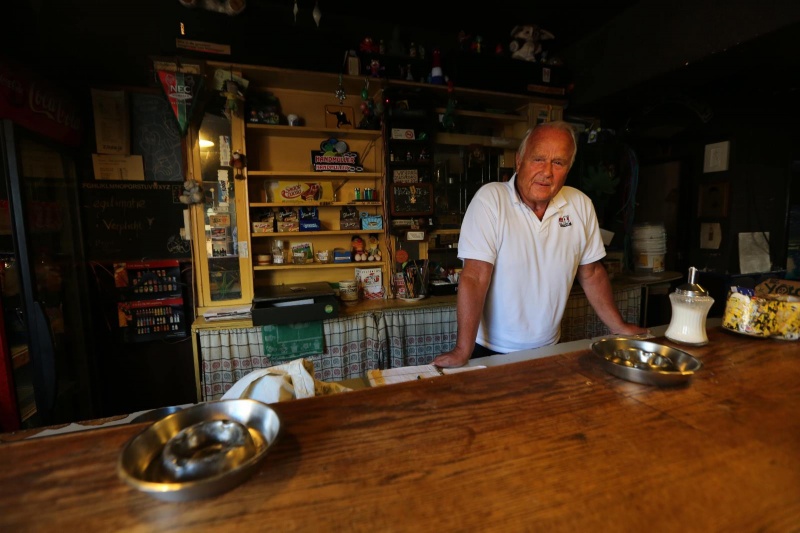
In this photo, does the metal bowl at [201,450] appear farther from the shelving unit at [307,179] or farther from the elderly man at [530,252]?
the shelving unit at [307,179]

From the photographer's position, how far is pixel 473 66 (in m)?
2.98

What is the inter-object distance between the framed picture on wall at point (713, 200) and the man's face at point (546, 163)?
3.10 meters

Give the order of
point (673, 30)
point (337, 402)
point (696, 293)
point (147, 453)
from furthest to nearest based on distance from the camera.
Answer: point (673, 30) → point (696, 293) → point (337, 402) → point (147, 453)

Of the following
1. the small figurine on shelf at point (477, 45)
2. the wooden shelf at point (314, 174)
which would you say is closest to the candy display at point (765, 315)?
the wooden shelf at point (314, 174)

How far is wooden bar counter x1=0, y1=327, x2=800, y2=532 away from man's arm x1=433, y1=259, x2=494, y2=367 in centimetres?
57

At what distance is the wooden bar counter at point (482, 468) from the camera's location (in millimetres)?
511

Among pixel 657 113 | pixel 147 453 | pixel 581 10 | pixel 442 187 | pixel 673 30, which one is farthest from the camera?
pixel 657 113

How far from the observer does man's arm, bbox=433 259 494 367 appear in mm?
1450

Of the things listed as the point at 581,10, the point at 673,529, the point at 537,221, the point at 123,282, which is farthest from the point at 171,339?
the point at 581,10

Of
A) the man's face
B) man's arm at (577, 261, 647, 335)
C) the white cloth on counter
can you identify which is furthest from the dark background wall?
the white cloth on counter

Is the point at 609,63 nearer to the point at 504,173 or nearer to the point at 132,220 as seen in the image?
the point at 504,173

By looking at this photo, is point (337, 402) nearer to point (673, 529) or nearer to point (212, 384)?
point (673, 529)

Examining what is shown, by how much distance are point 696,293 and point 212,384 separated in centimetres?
251

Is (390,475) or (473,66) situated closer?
(390,475)
